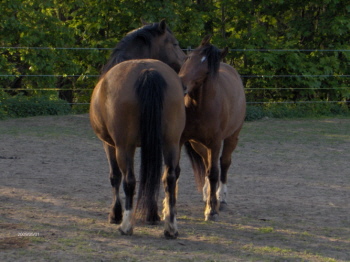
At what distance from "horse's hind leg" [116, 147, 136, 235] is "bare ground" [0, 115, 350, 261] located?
12 centimetres

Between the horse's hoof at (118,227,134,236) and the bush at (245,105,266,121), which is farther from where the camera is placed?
the bush at (245,105,266,121)

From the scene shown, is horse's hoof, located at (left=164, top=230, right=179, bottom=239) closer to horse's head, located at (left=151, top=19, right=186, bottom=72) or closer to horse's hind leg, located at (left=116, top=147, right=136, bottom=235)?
horse's hind leg, located at (left=116, top=147, right=136, bottom=235)

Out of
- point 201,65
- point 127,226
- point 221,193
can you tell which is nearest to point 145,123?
point 127,226

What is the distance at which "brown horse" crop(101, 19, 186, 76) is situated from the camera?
582 centimetres

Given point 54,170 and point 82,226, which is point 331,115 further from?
point 82,226

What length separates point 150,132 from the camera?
4.70 m

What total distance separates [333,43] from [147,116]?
539 inches

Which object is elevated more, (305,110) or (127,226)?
(127,226)

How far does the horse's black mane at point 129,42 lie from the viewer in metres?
5.76

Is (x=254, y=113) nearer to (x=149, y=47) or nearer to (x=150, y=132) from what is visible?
(x=149, y=47)

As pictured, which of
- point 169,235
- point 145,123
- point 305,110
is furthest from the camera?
point 305,110

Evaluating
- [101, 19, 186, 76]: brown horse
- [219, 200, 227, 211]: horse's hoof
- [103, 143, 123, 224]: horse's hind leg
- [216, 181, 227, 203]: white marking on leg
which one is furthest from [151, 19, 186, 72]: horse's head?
[219, 200, 227, 211]: horse's hoof

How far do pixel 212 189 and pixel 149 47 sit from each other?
1625 mm

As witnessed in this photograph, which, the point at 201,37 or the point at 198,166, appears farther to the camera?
the point at 201,37
